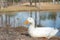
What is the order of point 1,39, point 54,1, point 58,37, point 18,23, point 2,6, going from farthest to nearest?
point 54,1 < point 2,6 < point 18,23 < point 58,37 < point 1,39

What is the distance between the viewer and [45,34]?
4035 mm

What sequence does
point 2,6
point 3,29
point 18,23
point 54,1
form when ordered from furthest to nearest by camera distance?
point 54,1
point 2,6
point 18,23
point 3,29

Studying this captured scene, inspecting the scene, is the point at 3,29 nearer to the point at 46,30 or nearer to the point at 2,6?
the point at 46,30

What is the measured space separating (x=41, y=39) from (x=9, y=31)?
0.91 metres

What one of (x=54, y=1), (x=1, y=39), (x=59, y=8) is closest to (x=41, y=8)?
(x=59, y=8)

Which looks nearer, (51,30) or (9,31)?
(51,30)

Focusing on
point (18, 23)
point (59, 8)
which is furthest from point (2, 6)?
point (18, 23)

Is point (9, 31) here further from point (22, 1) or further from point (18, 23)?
point (22, 1)

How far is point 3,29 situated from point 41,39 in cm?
114

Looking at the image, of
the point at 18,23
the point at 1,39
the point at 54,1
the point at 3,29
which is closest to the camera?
the point at 1,39

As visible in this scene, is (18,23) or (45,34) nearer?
(45,34)

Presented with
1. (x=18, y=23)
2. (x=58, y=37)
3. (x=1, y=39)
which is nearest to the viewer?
(x=1, y=39)

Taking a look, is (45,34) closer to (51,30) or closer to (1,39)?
(51,30)

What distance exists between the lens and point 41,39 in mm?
4055
